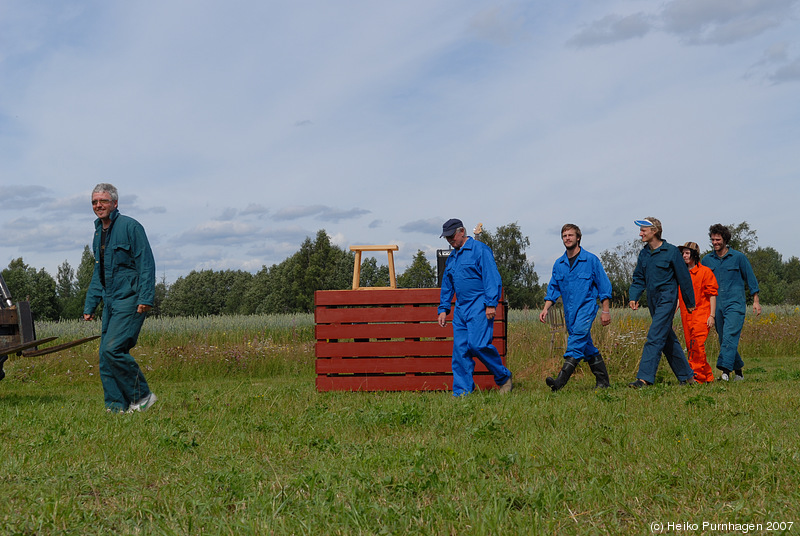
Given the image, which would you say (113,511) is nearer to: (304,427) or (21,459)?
(21,459)

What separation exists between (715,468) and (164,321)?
57.4 ft

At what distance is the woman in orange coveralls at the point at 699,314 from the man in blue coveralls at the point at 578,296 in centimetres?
155

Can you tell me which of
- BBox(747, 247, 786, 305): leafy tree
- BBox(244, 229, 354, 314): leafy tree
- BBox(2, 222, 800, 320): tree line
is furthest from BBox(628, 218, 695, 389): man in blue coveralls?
BBox(747, 247, 786, 305): leafy tree

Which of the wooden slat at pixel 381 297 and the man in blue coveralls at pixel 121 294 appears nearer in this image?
the man in blue coveralls at pixel 121 294

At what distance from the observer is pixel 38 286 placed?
75438mm

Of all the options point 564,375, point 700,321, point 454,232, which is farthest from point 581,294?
point 700,321

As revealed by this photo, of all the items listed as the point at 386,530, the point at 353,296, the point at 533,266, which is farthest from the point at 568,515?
the point at 533,266

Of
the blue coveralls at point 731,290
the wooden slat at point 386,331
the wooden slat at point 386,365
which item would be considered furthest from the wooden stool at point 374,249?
the blue coveralls at point 731,290

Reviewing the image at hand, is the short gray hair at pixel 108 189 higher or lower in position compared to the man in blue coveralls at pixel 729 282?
higher

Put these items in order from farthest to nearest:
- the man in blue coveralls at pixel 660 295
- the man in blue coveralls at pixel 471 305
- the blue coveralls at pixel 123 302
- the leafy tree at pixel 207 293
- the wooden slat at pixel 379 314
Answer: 1. the leafy tree at pixel 207 293
2. the wooden slat at pixel 379 314
3. the man in blue coveralls at pixel 660 295
4. the man in blue coveralls at pixel 471 305
5. the blue coveralls at pixel 123 302

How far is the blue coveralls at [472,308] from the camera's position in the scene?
8.34 metres

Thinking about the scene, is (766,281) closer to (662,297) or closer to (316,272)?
(316,272)

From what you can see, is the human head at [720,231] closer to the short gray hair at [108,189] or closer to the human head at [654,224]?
the human head at [654,224]

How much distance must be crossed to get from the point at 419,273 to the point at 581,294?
55604 millimetres
